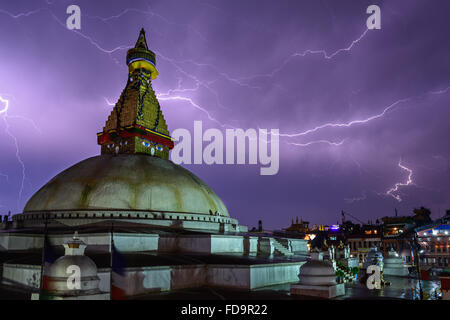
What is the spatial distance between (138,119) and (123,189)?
9.30 metres

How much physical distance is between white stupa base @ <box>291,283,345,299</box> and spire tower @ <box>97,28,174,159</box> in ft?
68.3

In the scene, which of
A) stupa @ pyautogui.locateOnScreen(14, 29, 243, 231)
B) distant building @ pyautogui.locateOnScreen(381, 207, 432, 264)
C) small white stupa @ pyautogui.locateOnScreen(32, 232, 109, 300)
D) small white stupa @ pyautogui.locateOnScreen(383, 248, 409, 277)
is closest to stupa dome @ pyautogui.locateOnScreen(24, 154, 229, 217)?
stupa @ pyautogui.locateOnScreen(14, 29, 243, 231)

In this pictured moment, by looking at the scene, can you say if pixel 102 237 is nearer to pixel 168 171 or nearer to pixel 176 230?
pixel 176 230

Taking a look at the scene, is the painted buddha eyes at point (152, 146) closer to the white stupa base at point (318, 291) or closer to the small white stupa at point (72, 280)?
the white stupa base at point (318, 291)

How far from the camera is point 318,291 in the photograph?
15.0m

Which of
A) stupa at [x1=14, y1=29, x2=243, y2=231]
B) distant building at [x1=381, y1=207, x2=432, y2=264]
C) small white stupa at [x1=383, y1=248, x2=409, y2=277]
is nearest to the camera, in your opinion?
stupa at [x1=14, y1=29, x2=243, y2=231]

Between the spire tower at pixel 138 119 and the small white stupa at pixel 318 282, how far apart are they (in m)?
20.7

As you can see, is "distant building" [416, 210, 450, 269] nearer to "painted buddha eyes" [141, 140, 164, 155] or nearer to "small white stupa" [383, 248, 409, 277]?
"small white stupa" [383, 248, 409, 277]

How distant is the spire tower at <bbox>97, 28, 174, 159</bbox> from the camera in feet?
107

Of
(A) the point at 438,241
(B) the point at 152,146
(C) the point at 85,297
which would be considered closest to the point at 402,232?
(A) the point at 438,241

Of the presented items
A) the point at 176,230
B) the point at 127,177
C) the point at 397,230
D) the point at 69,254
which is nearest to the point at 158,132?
the point at 127,177

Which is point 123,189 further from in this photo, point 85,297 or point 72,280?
point 85,297

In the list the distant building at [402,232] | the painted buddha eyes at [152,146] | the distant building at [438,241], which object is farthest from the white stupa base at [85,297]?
the distant building at [402,232]

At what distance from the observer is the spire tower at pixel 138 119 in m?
32.7
